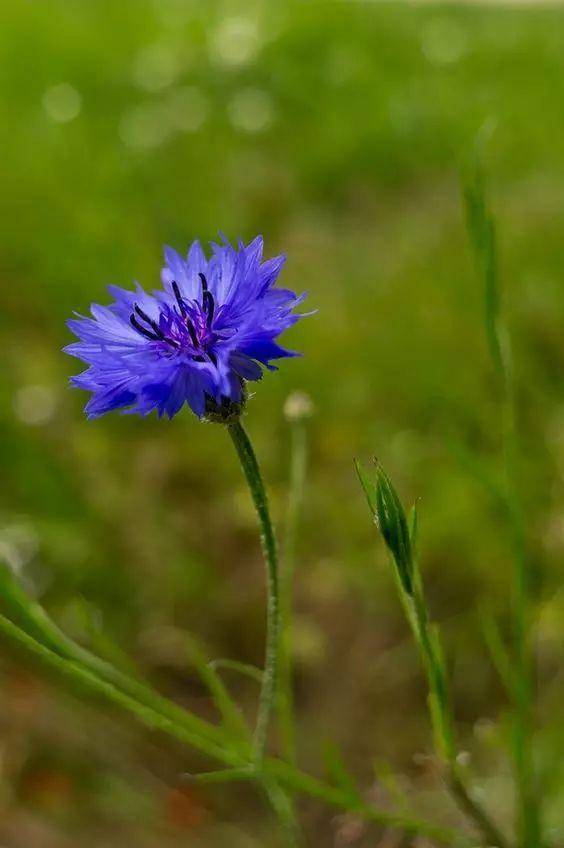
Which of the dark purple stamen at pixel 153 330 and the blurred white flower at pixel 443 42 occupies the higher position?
the blurred white flower at pixel 443 42

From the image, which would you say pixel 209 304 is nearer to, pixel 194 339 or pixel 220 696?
pixel 194 339

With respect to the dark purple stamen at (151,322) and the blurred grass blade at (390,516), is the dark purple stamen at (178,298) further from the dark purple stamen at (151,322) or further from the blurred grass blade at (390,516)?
the blurred grass blade at (390,516)

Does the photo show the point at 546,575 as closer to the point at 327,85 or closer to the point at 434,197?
the point at 434,197

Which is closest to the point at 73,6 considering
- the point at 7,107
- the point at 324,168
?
the point at 7,107

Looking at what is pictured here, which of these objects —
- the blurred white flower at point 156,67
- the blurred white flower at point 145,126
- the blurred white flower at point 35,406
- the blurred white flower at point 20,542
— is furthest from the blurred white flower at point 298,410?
the blurred white flower at point 156,67

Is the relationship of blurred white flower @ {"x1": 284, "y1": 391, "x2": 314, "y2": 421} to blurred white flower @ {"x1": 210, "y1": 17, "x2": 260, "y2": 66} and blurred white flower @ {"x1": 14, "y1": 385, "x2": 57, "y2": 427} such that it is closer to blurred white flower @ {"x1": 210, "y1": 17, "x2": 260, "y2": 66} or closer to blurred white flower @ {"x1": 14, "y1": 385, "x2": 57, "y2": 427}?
blurred white flower @ {"x1": 14, "y1": 385, "x2": 57, "y2": 427}

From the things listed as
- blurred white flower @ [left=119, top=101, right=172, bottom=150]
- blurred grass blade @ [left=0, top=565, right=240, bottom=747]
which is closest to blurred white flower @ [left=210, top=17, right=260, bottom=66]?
blurred white flower @ [left=119, top=101, right=172, bottom=150]

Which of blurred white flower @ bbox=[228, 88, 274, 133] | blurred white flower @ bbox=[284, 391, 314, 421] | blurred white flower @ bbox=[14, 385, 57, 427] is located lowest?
blurred white flower @ bbox=[284, 391, 314, 421]
